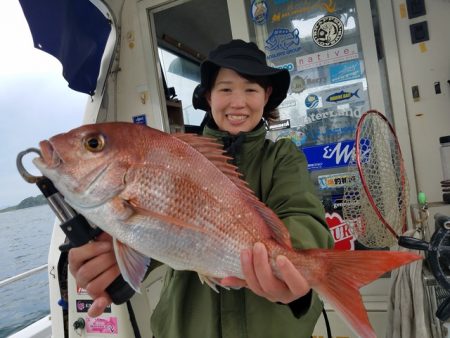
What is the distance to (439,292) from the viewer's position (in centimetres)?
163

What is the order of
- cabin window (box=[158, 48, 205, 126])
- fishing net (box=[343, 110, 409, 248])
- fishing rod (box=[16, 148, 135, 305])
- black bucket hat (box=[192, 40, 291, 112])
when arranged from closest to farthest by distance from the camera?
fishing rod (box=[16, 148, 135, 305]) → black bucket hat (box=[192, 40, 291, 112]) → fishing net (box=[343, 110, 409, 248]) → cabin window (box=[158, 48, 205, 126])

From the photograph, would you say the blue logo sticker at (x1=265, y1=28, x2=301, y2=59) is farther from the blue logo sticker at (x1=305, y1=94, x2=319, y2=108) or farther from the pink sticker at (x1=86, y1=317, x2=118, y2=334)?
the pink sticker at (x1=86, y1=317, x2=118, y2=334)

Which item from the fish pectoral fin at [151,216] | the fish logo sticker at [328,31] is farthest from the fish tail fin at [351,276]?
the fish logo sticker at [328,31]

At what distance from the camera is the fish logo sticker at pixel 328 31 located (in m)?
2.54

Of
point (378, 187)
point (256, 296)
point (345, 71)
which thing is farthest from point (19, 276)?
point (345, 71)

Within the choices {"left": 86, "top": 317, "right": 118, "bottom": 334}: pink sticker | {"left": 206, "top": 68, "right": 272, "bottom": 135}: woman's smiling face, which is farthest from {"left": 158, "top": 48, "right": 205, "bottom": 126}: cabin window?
{"left": 206, "top": 68, "right": 272, "bottom": 135}: woman's smiling face

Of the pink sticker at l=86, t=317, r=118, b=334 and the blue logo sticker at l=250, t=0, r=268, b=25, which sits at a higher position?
the blue logo sticker at l=250, t=0, r=268, b=25

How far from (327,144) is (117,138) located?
6.74 feet

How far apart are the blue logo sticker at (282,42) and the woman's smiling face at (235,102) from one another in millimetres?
1554

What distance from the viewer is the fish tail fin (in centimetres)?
75

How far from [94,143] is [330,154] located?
2.09 m

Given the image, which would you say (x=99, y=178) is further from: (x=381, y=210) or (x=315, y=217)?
(x=381, y=210)

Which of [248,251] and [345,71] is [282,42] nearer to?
[345,71]

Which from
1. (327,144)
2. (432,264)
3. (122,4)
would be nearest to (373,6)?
(327,144)
